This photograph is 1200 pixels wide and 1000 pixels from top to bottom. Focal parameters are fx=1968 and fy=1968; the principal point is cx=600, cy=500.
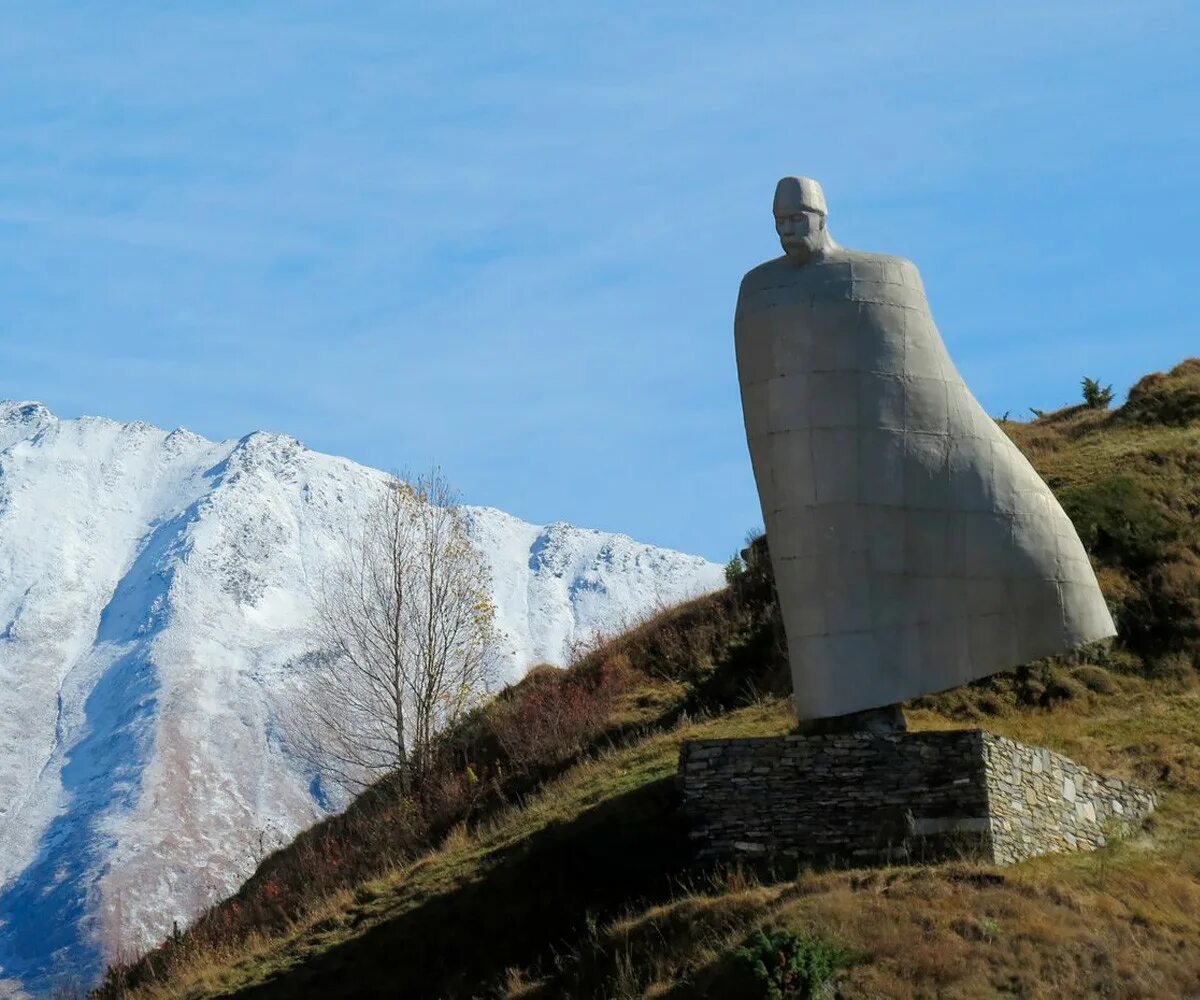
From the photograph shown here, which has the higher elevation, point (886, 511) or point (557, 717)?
point (557, 717)

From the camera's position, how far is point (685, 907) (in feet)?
68.1

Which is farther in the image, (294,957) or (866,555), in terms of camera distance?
(294,957)

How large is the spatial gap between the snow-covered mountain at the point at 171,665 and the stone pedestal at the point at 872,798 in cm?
8211

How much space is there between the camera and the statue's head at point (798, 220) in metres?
22.7

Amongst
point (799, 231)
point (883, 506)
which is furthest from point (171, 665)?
point (883, 506)

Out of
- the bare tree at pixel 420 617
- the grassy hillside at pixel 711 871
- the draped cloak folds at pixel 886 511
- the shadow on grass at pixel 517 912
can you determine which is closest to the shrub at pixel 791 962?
the grassy hillside at pixel 711 871

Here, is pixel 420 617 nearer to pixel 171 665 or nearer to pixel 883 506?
pixel 883 506

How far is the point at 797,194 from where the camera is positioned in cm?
2267

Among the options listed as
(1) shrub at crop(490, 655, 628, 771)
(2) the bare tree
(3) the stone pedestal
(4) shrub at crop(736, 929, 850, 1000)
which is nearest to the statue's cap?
(3) the stone pedestal

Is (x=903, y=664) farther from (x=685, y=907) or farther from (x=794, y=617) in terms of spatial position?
(x=685, y=907)

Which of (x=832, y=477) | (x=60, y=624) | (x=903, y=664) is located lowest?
(x=903, y=664)

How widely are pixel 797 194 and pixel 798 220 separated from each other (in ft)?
0.99

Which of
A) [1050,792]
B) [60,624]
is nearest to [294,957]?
[1050,792]

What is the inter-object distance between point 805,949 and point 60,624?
166 metres
